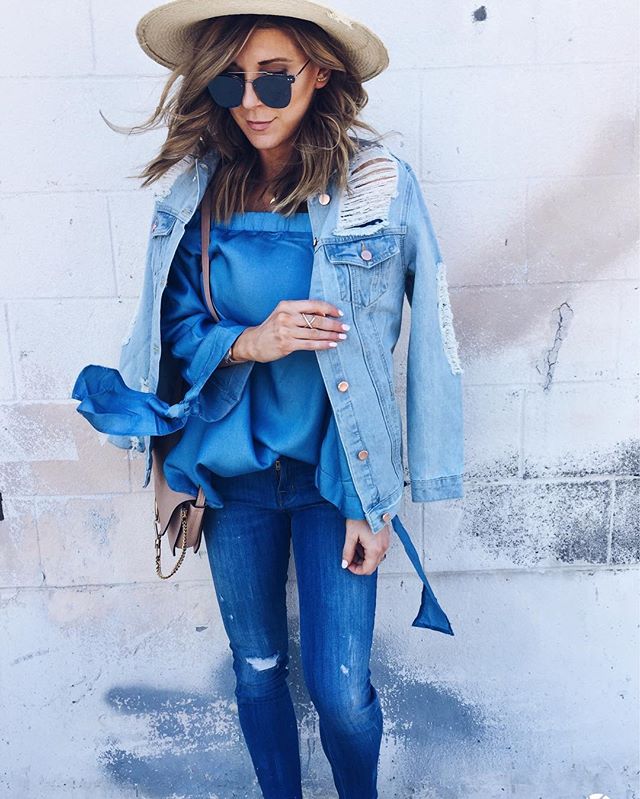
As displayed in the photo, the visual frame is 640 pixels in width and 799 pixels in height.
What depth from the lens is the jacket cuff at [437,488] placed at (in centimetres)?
194

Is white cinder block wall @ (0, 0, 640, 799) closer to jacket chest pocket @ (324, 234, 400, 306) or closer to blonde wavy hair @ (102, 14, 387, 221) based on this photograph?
blonde wavy hair @ (102, 14, 387, 221)

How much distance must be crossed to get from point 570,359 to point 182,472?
120 cm

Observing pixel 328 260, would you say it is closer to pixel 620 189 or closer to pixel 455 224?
pixel 455 224

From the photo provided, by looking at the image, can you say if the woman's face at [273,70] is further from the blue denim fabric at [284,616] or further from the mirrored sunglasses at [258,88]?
the blue denim fabric at [284,616]

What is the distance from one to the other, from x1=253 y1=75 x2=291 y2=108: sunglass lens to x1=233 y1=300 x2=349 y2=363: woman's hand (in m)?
Result: 0.42

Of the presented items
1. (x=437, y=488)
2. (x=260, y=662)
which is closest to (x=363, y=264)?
(x=437, y=488)

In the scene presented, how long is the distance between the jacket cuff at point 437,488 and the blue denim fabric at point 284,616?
19cm

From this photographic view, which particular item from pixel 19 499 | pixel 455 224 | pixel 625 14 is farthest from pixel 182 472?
pixel 625 14

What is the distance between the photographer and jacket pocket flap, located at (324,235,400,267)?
177 cm

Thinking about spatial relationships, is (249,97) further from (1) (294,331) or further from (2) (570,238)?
(2) (570,238)

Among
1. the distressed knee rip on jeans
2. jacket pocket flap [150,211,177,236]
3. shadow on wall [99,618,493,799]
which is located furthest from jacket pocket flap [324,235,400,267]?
shadow on wall [99,618,493,799]

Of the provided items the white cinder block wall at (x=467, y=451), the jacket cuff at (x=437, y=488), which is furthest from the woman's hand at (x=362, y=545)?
the white cinder block wall at (x=467, y=451)

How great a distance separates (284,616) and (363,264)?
947 millimetres

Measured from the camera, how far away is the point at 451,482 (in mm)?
1951
